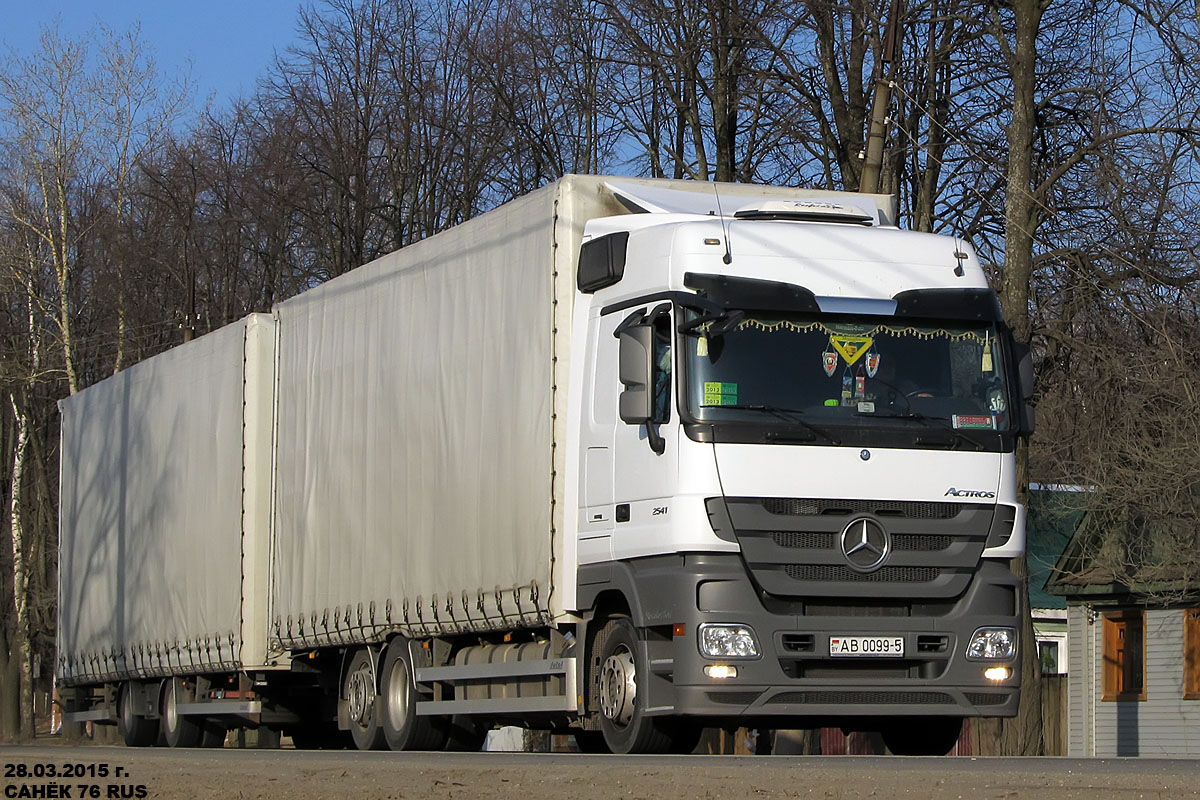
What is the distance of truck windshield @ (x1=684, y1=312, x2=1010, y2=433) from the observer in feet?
38.3

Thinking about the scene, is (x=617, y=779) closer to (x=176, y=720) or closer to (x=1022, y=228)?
(x=176, y=720)

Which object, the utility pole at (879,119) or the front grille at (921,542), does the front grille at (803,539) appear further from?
the utility pole at (879,119)

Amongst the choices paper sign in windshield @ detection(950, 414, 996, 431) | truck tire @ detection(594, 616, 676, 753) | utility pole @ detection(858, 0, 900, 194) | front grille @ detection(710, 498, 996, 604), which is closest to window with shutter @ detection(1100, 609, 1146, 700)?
utility pole @ detection(858, 0, 900, 194)

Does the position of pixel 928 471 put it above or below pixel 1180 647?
above

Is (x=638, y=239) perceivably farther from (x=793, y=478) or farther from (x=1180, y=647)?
(x=1180, y=647)

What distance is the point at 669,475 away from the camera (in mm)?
11703

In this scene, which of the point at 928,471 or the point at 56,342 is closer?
the point at 928,471

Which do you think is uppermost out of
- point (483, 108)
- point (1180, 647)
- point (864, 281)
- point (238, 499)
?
point (483, 108)

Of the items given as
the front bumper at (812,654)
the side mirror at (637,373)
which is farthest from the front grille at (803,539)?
the side mirror at (637,373)

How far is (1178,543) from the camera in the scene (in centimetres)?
2431

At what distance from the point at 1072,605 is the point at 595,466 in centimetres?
2039

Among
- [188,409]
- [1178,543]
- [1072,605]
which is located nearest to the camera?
[188,409]

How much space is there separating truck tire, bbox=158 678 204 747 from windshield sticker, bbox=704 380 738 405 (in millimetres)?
9546

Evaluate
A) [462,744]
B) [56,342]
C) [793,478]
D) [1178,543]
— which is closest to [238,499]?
[462,744]
